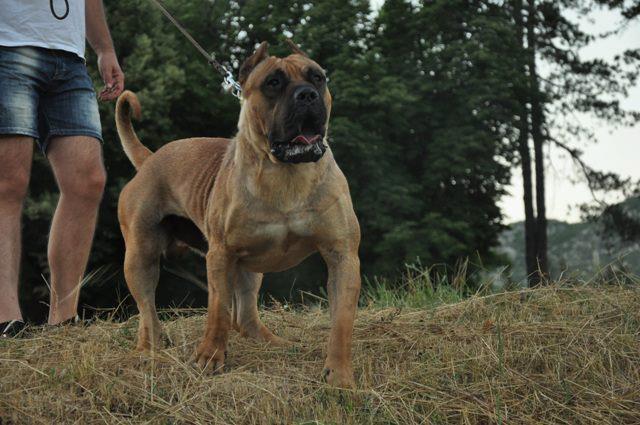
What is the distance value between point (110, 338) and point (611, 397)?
2755 millimetres

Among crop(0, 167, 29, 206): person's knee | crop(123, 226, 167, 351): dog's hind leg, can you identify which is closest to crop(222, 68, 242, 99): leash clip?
crop(123, 226, 167, 351): dog's hind leg

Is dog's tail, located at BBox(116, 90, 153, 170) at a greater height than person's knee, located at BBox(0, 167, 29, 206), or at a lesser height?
greater

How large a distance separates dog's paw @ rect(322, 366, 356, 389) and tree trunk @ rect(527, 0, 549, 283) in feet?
64.3

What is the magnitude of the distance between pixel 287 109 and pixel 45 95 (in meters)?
2.13

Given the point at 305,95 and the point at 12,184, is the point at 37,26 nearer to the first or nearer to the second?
the point at 12,184

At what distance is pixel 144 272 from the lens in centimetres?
505

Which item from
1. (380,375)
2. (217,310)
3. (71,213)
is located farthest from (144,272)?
(380,375)

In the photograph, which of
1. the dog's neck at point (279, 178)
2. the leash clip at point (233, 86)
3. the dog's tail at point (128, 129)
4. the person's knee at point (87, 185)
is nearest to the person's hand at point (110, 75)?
the dog's tail at point (128, 129)

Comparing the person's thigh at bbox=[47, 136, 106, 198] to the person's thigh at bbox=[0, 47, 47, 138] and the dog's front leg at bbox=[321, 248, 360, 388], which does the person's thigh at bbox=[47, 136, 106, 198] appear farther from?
the dog's front leg at bbox=[321, 248, 360, 388]

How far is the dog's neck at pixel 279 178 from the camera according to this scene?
4.11 metres

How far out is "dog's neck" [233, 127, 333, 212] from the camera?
4.11 m

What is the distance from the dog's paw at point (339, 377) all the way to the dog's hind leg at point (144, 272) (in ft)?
4.31

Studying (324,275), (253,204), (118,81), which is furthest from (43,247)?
(253,204)

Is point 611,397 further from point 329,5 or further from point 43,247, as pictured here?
point 329,5
